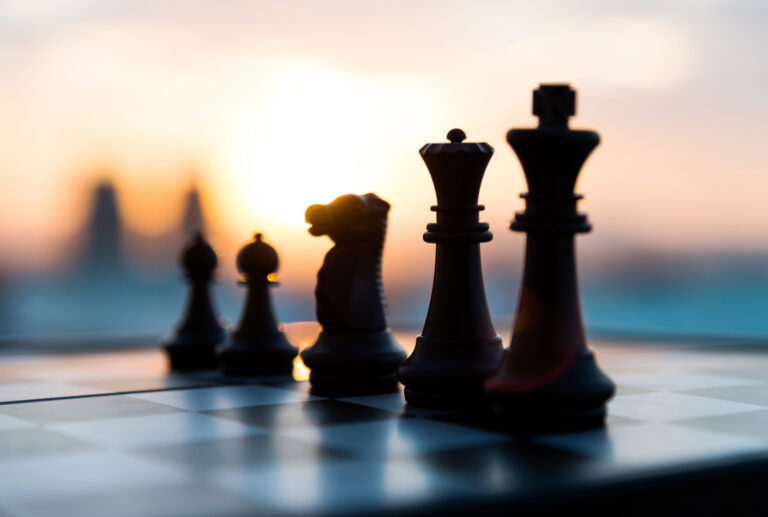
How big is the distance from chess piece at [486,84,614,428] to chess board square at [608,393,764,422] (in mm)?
149

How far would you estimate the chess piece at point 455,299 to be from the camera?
1938 mm

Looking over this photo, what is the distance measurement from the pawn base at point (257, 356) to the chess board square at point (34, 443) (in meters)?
0.88

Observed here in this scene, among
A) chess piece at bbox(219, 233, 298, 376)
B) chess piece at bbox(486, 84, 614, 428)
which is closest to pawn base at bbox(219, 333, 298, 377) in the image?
chess piece at bbox(219, 233, 298, 376)

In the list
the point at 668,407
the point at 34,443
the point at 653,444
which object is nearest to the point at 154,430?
the point at 34,443

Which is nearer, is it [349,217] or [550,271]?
[550,271]

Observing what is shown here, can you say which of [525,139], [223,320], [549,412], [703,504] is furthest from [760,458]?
[223,320]

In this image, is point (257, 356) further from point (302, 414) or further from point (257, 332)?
point (302, 414)

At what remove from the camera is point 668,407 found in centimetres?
193

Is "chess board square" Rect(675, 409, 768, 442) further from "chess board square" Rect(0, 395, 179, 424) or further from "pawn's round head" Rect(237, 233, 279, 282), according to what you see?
"pawn's round head" Rect(237, 233, 279, 282)

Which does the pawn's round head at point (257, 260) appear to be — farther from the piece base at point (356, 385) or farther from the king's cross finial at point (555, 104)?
the king's cross finial at point (555, 104)

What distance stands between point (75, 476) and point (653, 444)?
868mm

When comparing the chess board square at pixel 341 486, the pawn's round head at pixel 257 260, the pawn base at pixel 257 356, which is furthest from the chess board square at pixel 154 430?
the pawn's round head at pixel 257 260

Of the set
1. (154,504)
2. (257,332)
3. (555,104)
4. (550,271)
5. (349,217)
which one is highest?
(555,104)

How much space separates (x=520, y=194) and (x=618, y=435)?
465 mm
